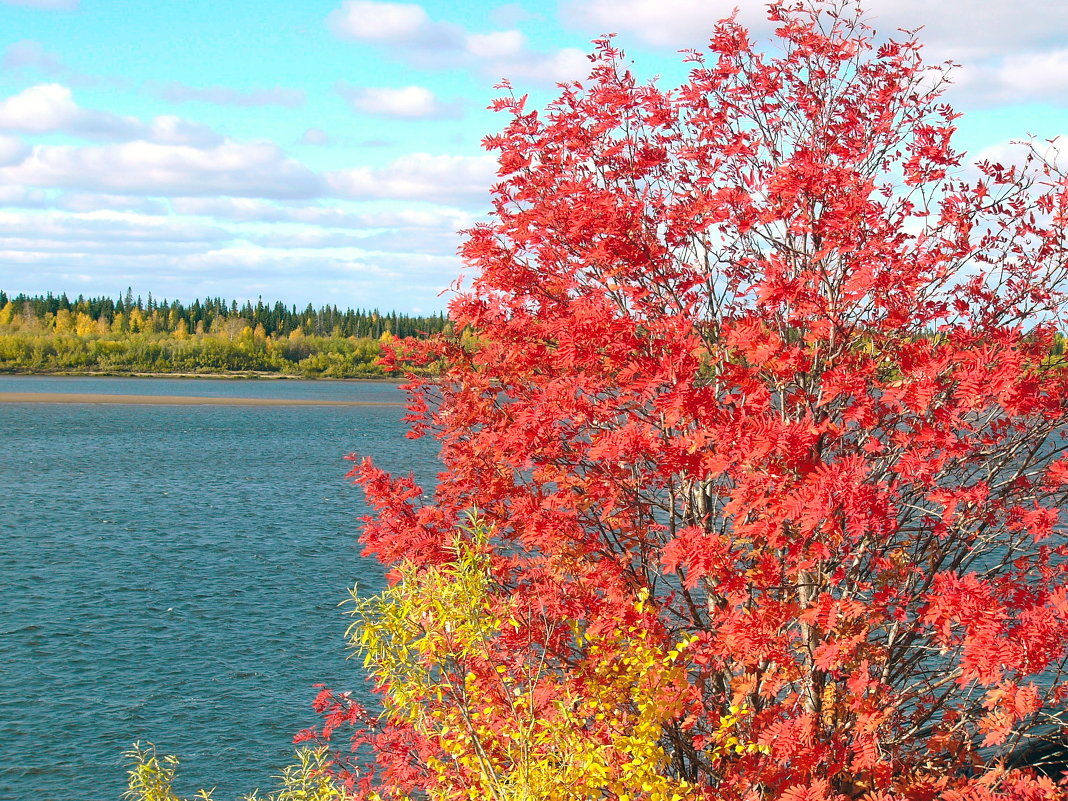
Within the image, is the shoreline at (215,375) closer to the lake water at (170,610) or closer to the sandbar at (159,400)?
the sandbar at (159,400)

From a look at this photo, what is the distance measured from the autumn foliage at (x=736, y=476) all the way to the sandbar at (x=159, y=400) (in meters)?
106

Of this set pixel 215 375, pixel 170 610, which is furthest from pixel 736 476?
pixel 215 375

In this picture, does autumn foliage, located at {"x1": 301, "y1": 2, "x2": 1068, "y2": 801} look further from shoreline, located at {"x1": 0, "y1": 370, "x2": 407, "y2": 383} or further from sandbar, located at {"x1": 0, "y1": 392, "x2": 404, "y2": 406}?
shoreline, located at {"x1": 0, "y1": 370, "x2": 407, "y2": 383}

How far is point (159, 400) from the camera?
113562mm

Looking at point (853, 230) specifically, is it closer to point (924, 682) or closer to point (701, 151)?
point (701, 151)

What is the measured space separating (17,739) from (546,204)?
645 inches

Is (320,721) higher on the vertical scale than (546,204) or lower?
lower

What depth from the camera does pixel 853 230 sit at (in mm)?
7707

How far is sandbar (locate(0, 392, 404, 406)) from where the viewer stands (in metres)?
110

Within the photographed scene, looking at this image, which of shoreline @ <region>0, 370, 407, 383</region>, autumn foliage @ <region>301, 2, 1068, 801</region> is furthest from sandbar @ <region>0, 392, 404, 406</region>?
autumn foliage @ <region>301, 2, 1068, 801</region>

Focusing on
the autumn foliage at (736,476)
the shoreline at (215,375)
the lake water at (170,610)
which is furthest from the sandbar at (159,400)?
the autumn foliage at (736,476)

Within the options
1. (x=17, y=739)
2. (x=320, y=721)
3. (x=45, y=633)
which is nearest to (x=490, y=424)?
(x=320, y=721)

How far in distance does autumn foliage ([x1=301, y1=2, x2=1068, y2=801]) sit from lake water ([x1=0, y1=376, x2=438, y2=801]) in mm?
11287

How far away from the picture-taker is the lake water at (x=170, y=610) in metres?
18.9
